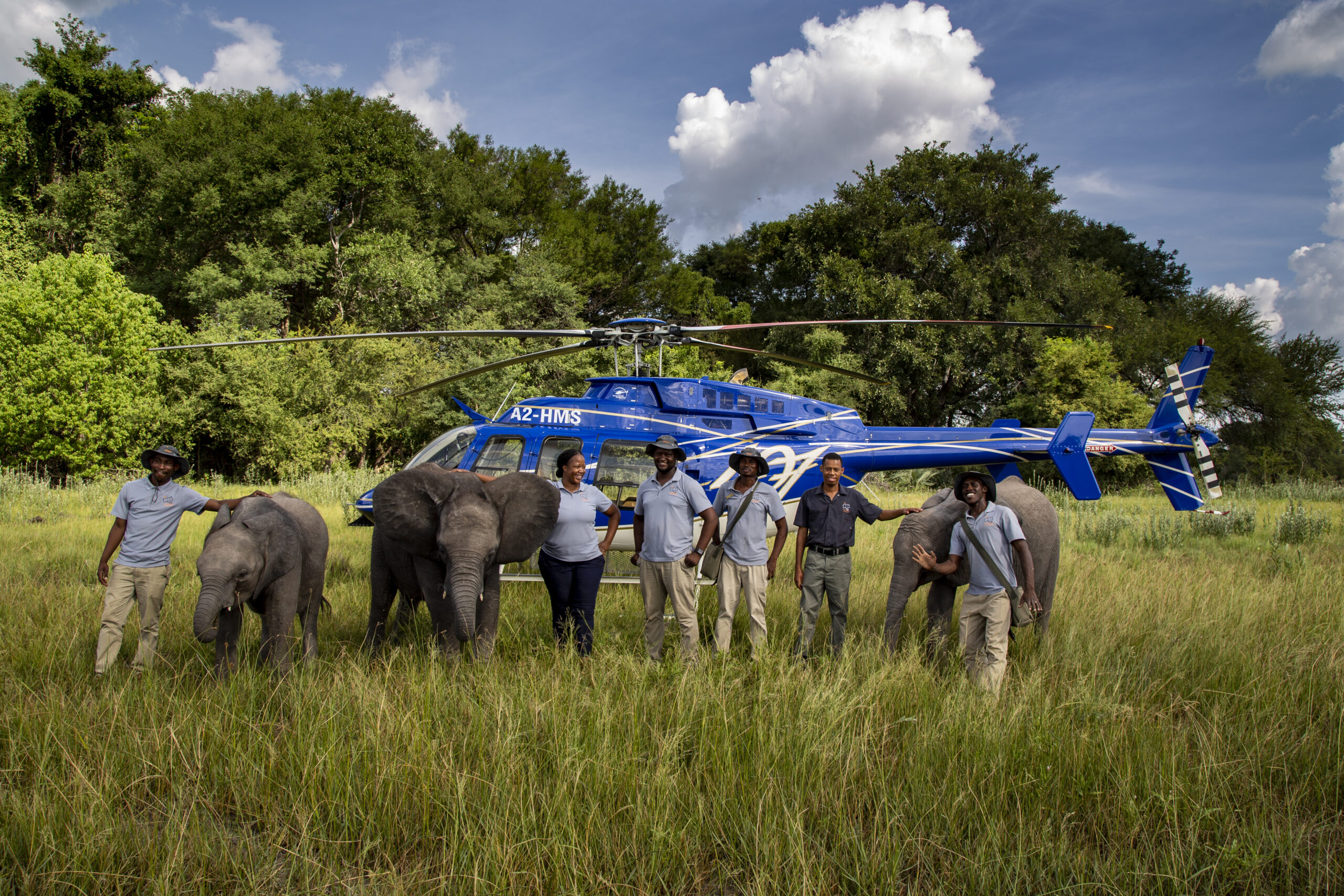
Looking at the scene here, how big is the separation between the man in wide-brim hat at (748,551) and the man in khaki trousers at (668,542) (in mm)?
203

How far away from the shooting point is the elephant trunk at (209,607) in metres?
4.30

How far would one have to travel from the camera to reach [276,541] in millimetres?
5086

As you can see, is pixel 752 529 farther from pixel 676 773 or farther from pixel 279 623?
pixel 279 623

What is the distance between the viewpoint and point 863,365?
3084 centimetres

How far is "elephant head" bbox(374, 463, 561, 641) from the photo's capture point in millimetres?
5270

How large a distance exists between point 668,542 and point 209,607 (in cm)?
307

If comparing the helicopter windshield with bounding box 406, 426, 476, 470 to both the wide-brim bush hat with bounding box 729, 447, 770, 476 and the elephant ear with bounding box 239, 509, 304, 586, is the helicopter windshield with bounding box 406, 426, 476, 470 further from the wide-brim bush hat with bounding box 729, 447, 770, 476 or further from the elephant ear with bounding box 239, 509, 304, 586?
the wide-brim bush hat with bounding box 729, 447, 770, 476

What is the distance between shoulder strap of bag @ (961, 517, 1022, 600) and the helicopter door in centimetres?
413

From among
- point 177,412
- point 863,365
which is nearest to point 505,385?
point 177,412

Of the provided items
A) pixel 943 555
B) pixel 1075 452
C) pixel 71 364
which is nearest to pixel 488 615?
pixel 943 555

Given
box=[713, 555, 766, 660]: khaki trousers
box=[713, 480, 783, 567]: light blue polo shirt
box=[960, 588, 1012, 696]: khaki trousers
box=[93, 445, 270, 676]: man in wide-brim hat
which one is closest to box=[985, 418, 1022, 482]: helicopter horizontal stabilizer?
box=[960, 588, 1012, 696]: khaki trousers

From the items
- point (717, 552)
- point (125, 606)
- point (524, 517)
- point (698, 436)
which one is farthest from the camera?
point (698, 436)

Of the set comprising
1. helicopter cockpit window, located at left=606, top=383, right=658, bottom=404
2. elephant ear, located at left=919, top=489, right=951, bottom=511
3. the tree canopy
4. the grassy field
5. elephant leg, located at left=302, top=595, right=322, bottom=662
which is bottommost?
the grassy field

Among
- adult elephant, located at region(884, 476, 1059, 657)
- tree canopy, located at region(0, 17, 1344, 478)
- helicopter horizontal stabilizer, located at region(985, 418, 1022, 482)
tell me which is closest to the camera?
adult elephant, located at region(884, 476, 1059, 657)
